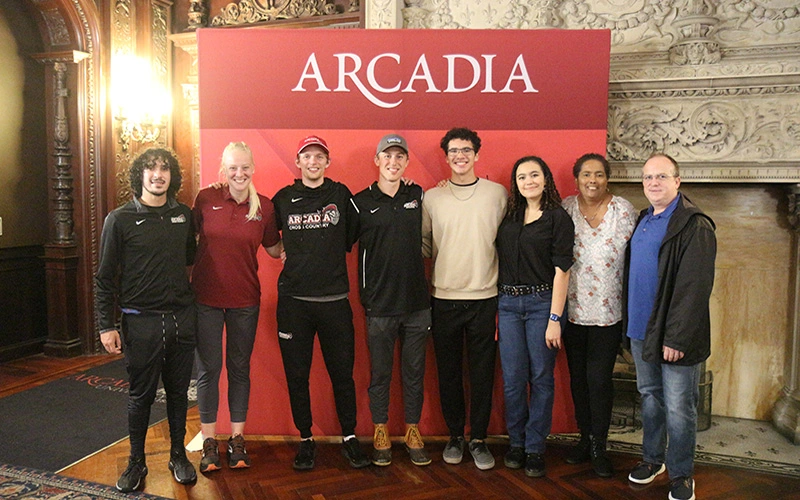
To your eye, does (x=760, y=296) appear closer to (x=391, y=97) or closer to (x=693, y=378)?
(x=693, y=378)

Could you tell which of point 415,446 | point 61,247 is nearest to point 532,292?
point 415,446

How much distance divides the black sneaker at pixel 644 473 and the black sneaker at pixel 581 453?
0.25m

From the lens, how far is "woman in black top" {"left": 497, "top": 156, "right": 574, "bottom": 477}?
9.46 feet

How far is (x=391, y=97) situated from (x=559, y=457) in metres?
2.16

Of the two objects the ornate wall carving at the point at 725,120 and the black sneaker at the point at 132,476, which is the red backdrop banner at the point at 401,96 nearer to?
the ornate wall carving at the point at 725,120

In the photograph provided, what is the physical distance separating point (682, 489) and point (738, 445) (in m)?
0.99

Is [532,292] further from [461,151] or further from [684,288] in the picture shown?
[461,151]

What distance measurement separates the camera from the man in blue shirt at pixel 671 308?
259 centimetres

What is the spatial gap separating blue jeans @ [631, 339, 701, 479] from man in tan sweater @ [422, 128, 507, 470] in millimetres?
744

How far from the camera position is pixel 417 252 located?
3041 mm

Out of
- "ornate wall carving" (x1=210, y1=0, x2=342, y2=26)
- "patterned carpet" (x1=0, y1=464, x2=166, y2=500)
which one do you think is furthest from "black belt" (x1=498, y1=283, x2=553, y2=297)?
"ornate wall carving" (x1=210, y1=0, x2=342, y2=26)

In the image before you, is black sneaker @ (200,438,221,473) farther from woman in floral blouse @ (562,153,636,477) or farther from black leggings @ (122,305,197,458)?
woman in floral blouse @ (562,153,636,477)

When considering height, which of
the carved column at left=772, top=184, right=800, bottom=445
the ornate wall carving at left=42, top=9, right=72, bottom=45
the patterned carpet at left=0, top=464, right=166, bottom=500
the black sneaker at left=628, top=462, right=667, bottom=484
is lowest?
the patterned carpet at left=0, top=464, right=166, bottom=500

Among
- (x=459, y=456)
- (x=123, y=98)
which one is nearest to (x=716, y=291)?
(x=459, y=456)
